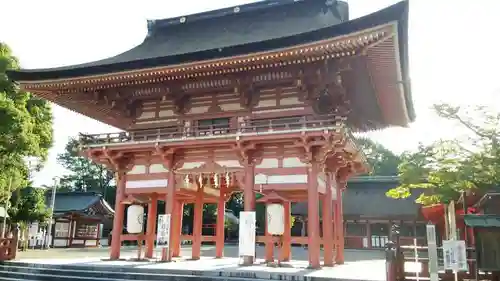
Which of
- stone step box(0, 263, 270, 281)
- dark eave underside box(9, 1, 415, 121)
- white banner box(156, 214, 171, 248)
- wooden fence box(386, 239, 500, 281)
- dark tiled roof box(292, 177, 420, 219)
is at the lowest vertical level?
stone step box(0, 263, 270, 281)

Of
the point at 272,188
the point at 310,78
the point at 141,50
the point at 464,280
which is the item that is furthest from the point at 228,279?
the point at 141,50

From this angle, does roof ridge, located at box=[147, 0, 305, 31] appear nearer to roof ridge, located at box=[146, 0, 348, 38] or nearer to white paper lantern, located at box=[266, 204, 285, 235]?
roof ridge, located at box=[146, 0, 348, 38]

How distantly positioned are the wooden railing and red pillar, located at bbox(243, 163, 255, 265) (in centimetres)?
129

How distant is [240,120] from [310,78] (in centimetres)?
295

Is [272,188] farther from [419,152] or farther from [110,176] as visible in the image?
[110,176]

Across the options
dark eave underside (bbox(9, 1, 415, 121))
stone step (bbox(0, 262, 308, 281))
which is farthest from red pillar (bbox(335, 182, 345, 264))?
stone step (bbox(0, 262, 308, 281))

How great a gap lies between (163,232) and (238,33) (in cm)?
852

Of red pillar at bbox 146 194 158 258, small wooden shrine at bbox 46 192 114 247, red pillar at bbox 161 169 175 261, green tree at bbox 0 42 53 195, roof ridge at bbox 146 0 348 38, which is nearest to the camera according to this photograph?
red pillar at bbox 161 169 175 261

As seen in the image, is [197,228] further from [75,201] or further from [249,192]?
[75,201]

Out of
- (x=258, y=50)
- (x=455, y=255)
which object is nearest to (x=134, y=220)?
(x=258, y=50)

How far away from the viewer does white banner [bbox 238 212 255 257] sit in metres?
12.9

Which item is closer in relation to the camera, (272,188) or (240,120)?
(272,188)

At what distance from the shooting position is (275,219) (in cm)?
1300

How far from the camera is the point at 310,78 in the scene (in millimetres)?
13344
